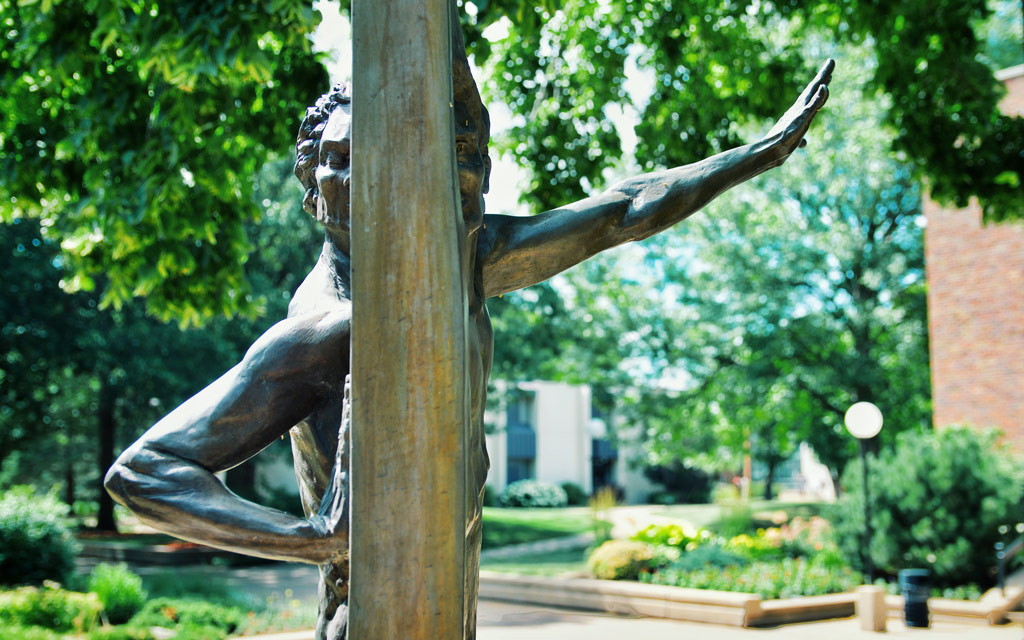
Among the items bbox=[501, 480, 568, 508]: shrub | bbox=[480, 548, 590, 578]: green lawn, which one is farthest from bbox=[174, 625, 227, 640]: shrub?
bbox=[501, 480, 568, 508]: shrub

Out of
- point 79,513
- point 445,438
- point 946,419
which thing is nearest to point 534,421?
point 79,513

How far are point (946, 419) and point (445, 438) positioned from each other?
21.1m

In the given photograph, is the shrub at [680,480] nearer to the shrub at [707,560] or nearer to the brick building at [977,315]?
the brick building at [977,315]

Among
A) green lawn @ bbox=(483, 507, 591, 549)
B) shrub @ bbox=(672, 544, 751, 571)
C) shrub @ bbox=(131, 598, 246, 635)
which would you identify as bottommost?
green lawn @ bbox=(483, 507, 591, 549)

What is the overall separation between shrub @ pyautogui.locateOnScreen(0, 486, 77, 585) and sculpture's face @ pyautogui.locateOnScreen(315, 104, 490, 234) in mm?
14967

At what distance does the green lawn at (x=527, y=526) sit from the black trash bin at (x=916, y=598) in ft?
42.1

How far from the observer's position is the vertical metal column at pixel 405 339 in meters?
1.52

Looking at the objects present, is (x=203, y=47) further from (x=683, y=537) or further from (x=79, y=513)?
(x=79, y=513)

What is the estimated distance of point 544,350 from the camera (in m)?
25.2

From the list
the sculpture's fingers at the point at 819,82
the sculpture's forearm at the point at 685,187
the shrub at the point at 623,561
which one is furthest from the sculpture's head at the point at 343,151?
the shrub at the point at 623,561

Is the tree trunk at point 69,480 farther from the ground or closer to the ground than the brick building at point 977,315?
closer to the ground

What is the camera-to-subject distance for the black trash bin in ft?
43.6

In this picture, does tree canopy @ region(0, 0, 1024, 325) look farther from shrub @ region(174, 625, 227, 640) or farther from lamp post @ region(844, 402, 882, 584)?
lamp post @ region(844, 402, 882, 584)

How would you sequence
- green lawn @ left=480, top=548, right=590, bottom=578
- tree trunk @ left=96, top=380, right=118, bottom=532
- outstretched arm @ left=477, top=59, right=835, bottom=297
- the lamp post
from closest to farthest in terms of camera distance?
outstretched arm @ left=477, top=59, right=835, bottom=297, the lamp post, green lawn @ left=480, top=548, right=590, bottom=578, tree trunk @ left=96, top=380, right=118, bottom=532
